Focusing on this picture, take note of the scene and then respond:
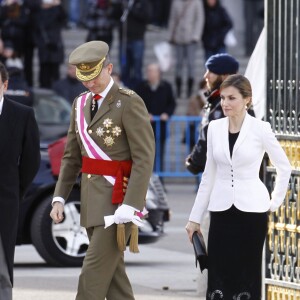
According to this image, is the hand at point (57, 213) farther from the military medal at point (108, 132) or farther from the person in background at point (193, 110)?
the person in background at point (193, 110)

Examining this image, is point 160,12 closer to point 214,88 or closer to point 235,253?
point 214,88

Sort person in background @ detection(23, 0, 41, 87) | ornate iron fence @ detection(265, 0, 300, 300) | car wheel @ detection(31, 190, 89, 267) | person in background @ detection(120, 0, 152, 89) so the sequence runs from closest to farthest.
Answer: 1. ornate iron fence @ detection(265, 0, 300, 300)
2. car wheel @ detection(31, 190, 89, 267)
3. person in background @ detection(23, 0, 41, 87)
4. person in background @ detection(120, 0, 152, 89)

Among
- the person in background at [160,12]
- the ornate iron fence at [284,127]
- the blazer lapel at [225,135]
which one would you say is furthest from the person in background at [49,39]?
the blazer lapel at [225,135]

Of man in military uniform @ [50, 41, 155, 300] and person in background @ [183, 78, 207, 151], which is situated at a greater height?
man in military uniform @ [50, 41, 155, 300]

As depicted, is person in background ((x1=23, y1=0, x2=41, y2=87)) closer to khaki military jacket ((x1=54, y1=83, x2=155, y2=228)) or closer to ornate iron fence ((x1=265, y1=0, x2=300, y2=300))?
ornate iron fence ((x1=265, y1=0, x2=300, y2=300))

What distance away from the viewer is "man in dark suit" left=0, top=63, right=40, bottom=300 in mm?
7707

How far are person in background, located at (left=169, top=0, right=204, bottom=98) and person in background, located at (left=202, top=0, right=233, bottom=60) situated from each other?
15cm

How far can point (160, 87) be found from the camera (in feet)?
65.2

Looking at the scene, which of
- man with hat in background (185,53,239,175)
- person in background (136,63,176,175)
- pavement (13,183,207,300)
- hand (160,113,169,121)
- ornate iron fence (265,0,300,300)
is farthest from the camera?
hand (160,113,169,121)

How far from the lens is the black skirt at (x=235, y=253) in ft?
25.1

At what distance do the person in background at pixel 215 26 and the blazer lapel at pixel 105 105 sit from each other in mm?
14641

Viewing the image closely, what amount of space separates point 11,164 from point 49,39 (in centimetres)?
1359

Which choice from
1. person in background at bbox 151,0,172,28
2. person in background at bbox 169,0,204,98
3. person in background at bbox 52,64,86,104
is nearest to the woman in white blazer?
person in background at bbox 52,64,86,104

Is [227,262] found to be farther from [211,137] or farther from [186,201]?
[186,201]
